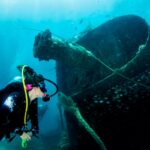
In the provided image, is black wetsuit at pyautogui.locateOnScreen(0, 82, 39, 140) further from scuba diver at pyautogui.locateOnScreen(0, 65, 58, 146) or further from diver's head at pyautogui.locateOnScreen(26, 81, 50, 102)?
diver's head at pyautogui.locateOnScreen(26, 81, 50, 102)

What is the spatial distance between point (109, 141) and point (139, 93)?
65.8 inches

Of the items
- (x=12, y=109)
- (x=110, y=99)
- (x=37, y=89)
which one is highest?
(x=110, y=99)

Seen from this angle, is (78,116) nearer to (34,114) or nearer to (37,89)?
(34,114)

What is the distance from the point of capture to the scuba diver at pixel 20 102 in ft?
10.7

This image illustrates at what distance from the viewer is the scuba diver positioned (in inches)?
129

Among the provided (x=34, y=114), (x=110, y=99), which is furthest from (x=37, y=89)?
(x=110, y=99)

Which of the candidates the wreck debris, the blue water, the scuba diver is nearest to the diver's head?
the scuba diver

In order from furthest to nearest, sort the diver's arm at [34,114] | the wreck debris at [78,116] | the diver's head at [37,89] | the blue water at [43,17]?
1. the blue water at [43,17]
2. the wreck debris at [78,116]
3. the diver's arm at [34,114]
4. the diver's head at [37,89]

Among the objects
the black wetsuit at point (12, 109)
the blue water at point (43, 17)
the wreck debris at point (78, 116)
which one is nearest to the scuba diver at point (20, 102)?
the black wetsuit at point (12, 109)

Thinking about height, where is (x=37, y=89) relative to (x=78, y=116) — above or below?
below

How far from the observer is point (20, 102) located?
11.1 ft

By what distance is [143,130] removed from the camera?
748cm

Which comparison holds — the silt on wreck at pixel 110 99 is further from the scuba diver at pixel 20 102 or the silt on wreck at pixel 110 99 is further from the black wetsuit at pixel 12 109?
the black wetsuit at pixel 12 109

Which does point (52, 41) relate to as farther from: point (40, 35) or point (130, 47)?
point (130, 47)
